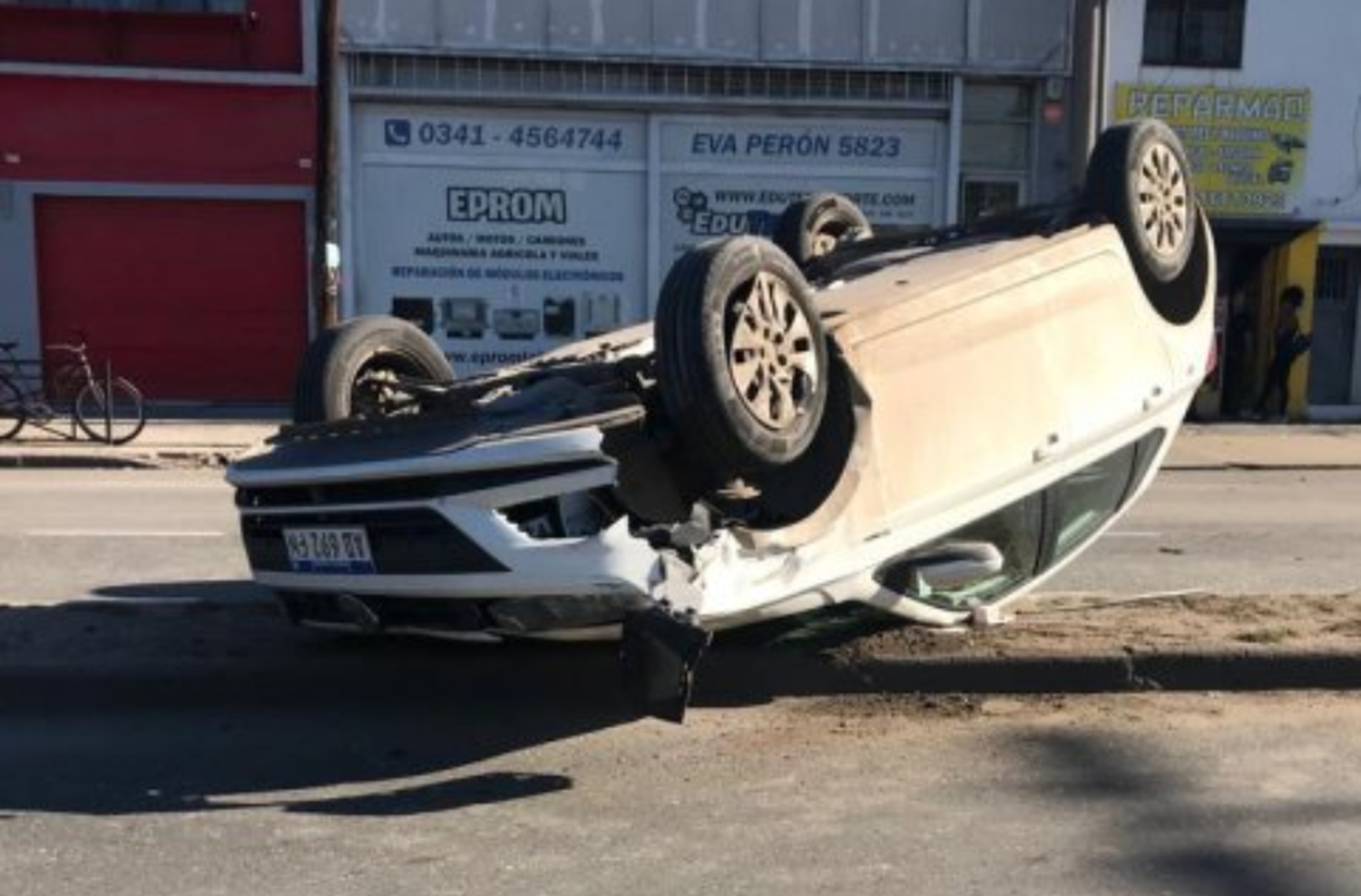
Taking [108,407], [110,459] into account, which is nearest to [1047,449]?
[110,459]

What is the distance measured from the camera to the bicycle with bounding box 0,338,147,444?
15.0 metres

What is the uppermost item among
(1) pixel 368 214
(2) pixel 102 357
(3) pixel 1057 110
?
(3) pixel 1057 110

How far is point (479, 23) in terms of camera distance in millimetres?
17859

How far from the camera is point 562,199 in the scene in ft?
61.0

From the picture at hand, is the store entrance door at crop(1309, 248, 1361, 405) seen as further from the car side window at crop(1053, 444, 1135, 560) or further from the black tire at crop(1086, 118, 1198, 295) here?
the car side window at crop(1053, 444, 1135, 560)

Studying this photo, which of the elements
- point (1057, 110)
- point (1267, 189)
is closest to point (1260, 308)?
point (1267, 189)

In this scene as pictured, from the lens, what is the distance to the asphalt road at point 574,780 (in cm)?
374

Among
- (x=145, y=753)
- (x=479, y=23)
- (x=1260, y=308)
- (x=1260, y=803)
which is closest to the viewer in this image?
(x=1260, y=803)

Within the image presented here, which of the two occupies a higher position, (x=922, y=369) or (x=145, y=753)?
(x=922, y=369)

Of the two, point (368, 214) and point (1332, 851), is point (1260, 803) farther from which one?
point (368, 214)

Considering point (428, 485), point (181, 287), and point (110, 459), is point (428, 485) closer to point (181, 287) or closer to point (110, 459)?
point (110, 459)

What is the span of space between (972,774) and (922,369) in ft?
4.47

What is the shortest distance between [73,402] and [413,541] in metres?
12.7

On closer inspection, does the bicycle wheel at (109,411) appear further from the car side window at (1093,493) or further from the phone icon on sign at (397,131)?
the car side window at (1093,493)
